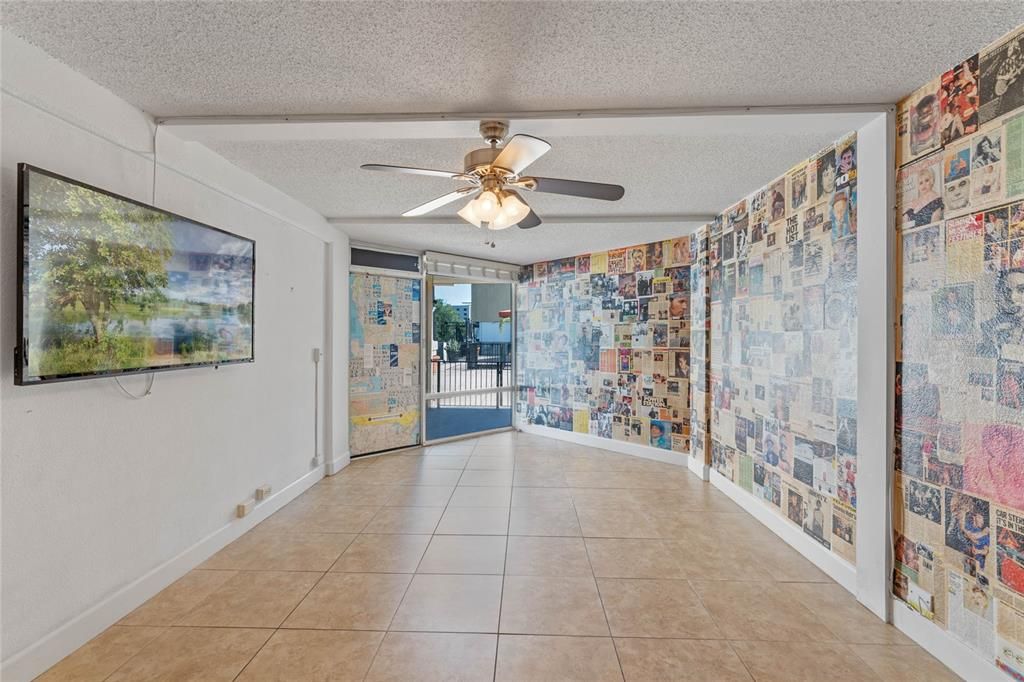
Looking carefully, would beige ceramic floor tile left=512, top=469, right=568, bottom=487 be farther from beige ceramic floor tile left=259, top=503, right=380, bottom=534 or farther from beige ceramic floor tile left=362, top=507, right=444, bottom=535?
beige ceramic floor tile left=259, top=503, right=380, bottom=534

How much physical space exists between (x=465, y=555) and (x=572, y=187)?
2.23 m

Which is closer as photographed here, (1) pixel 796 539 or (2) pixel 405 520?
(1) pixel 796 539

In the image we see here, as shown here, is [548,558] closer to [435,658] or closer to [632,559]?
[632,559]

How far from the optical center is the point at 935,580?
5.97 ft

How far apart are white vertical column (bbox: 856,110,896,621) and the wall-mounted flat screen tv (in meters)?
3.48

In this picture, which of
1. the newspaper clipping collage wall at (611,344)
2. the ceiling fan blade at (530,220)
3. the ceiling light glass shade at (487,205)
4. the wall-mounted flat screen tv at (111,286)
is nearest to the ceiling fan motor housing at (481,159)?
the ceiling light glass shade at (487,205)

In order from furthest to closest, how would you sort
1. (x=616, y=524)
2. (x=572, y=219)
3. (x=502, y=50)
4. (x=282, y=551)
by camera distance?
(x=572, y=219) → (x=616, y=524) → (x=282, y=551) → (x=502, y=50)

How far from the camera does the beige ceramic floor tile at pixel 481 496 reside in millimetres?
3473

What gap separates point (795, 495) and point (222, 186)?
Result: 4.11 metres

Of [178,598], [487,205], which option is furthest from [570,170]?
[178,598]

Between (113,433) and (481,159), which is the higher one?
(481,159)

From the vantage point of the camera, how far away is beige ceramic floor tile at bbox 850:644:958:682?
68.0 inches

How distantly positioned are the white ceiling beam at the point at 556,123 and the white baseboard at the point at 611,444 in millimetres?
3309

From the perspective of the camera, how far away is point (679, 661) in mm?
1808
